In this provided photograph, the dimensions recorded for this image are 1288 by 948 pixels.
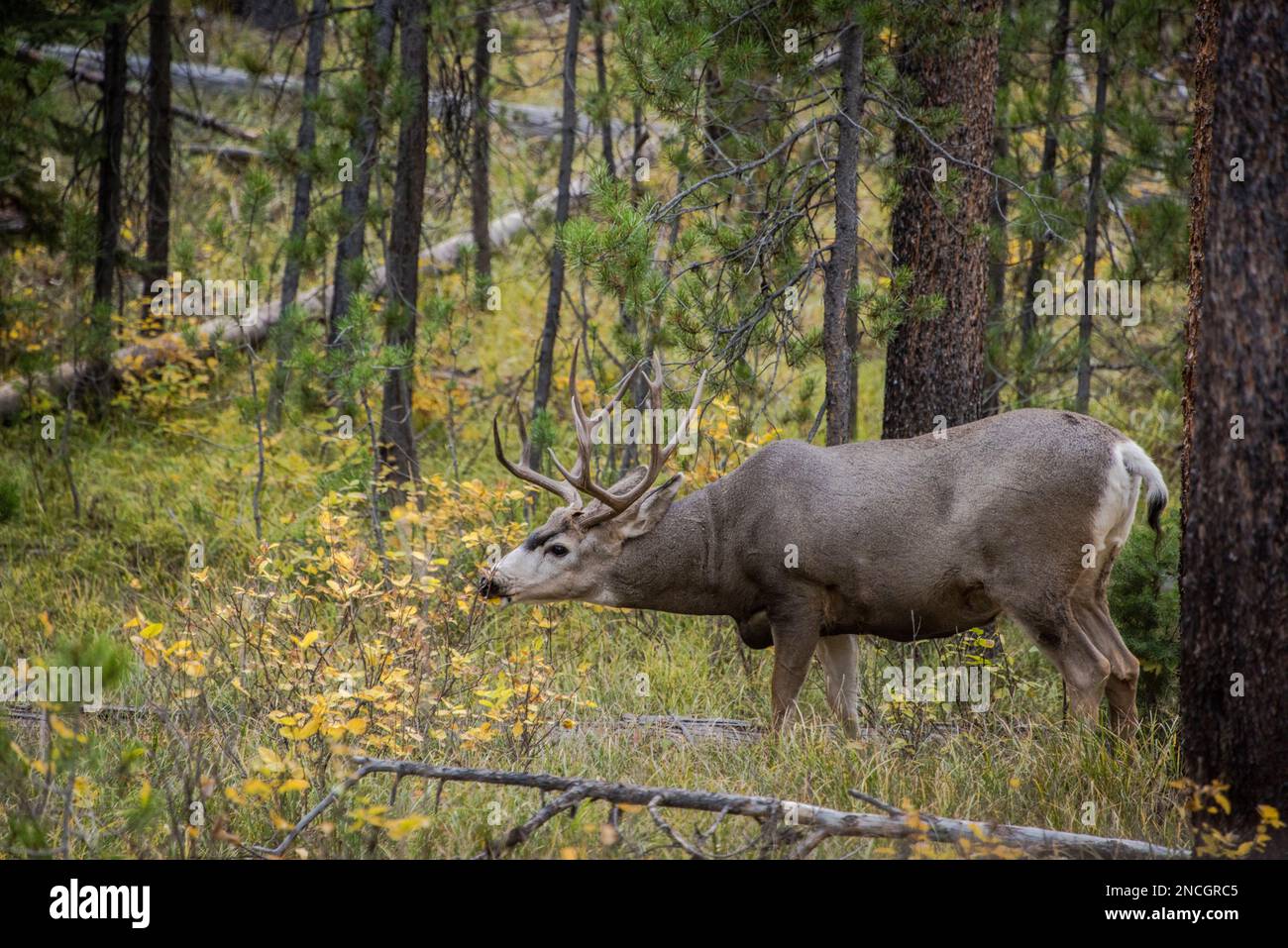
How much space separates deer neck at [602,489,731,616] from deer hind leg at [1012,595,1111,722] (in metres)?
1.56

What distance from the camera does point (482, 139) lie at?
460 inches

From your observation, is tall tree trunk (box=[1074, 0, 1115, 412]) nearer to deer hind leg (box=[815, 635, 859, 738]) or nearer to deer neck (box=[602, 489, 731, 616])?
deer hind leg (box=[815, 635, 859, 738])

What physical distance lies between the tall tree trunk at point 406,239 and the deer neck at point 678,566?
3.59 m

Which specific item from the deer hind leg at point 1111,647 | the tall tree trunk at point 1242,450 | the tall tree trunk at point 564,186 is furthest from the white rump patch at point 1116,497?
the tall tree trunk at point 564,186

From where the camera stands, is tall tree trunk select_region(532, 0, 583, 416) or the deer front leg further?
tall tree trunk select_region(532, 0, 583, 416)

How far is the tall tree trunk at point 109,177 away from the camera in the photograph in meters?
12.0

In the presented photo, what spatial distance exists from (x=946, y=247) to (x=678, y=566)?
8.29 ft

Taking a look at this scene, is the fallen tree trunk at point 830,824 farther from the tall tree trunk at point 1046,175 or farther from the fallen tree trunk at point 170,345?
the fallen tree trunk at point 170,345

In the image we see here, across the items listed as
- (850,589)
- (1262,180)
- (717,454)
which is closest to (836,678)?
(850,589)

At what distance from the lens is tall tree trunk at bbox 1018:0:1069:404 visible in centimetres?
1043

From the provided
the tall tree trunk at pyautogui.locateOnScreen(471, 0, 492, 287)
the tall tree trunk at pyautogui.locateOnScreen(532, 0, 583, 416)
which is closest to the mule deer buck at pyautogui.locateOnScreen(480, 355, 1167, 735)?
the tall tree trunk at pyautogui.locateOnScreen(532, 0, 583, 416)

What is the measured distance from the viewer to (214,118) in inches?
696

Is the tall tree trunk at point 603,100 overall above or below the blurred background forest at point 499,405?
above

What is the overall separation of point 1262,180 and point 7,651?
24.5 feet
